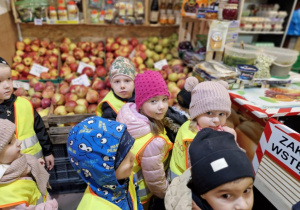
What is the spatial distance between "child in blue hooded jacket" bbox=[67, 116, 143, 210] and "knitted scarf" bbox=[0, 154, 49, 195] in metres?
0.33

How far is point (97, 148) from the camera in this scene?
2.99 ft

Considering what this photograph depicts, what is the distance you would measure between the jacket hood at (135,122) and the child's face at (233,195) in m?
0.63

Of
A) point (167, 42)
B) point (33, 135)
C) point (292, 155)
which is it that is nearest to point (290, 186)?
point (292, 155)

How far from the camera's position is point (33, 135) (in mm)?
1677

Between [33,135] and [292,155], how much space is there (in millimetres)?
1940

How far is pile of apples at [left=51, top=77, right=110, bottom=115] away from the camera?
238 centimetres

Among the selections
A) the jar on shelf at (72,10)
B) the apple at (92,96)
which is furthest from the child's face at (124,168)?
the jar on shelf at (72,10)

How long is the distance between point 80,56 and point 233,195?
3069 millimetres

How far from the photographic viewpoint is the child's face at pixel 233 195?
0.81 metres

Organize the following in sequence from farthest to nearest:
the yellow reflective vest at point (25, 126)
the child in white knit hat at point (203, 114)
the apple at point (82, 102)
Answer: the apple at point (82, 102) < the yellow reflective vest at point (25, 126) < the child in white knit hat at point (203, 114)

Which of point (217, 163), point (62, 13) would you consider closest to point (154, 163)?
point (217, 163)

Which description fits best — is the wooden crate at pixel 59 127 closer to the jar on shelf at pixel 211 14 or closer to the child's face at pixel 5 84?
the child's face at pixel 5 84

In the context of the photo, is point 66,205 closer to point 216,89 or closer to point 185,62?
point 216,89

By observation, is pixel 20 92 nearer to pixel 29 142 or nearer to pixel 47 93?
A: pixel 47 93
